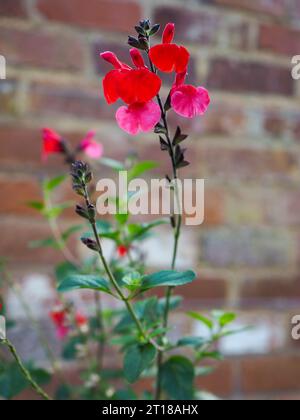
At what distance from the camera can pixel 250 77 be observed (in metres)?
1.03

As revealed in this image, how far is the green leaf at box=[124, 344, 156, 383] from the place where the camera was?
0.50 meters

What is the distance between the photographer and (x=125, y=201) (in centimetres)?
63

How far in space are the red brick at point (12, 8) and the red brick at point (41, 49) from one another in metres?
0.03

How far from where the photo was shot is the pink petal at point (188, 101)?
1.52ft

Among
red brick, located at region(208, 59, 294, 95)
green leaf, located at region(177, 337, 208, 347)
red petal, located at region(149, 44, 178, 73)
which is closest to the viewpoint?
red petal, located at region(149, 44, 178, 73)

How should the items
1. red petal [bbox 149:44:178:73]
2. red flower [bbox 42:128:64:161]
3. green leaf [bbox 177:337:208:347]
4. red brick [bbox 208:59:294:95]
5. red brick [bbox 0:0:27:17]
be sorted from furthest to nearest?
1. red brick [bbox 208:59:294:95]
2. red brick [bbox 0:0:27:17]
3. red flower [bbox 42:128:64:161]
4. green leaf [bbox 177:337:208:347]
5. red petal [bbox 149:44:178:73]

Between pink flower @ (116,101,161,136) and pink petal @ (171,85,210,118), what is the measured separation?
2 cm

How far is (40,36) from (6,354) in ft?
1.86

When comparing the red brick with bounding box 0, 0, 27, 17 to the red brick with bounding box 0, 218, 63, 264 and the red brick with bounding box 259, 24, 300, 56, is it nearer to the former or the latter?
the red brick with bounding box 0, 218, 63, 264

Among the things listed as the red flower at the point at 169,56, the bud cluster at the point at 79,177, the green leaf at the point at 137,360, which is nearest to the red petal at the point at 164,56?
the red flower at the point at 169,56

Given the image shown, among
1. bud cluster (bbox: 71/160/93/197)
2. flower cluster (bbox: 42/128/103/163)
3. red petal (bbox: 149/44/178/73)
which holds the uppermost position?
flower cluster (bbox: 42/128/103/163)

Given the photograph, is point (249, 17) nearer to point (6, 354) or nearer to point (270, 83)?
point (270, 83)

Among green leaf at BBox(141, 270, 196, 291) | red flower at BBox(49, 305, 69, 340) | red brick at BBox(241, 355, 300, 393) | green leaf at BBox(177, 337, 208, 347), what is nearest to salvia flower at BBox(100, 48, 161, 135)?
green leaf at BBox(141, 270, 196, 291)

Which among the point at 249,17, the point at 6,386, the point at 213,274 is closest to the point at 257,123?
the point at 249,17
